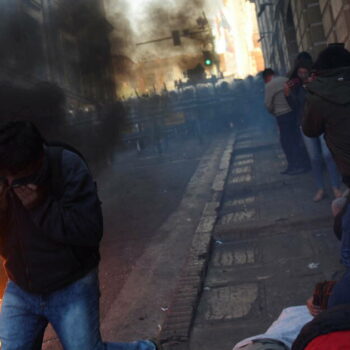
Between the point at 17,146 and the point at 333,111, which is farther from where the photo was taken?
the point at 333,111

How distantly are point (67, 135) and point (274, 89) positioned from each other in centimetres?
775

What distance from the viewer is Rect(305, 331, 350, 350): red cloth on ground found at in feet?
5.26

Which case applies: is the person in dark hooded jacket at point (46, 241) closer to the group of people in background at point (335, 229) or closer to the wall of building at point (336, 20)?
the group of people in background at point (335, 229)

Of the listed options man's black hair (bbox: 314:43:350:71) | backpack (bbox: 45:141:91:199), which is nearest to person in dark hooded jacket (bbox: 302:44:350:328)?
man's black hair (bbox: 314:43:350:71)

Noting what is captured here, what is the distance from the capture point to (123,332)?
3543 millimetres

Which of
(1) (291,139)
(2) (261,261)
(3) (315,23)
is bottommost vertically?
(2) (261,261)

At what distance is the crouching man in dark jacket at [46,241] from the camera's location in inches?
A: 74.5

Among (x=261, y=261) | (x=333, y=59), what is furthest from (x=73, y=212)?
(x=261, y=261)

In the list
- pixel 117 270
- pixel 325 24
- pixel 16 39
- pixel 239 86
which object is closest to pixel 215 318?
pixel 117 270

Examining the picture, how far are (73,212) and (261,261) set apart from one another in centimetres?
295

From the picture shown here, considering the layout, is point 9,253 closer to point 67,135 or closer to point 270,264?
point 270,264

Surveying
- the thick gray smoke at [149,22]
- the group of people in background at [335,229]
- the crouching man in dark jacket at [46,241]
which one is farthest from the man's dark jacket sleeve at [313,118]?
the thick gray smoke at [149,22]

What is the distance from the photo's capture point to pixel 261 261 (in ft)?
14.9

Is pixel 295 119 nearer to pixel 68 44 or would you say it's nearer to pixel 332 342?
pixel 332 342
